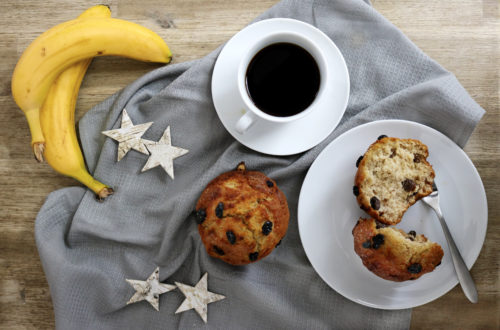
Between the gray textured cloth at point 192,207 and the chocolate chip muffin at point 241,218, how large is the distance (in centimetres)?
13

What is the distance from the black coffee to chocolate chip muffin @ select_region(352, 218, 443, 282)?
1.73 ft

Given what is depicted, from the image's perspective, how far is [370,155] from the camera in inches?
54.6

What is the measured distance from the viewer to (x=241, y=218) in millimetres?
1344

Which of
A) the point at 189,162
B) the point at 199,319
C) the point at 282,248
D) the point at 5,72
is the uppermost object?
the point at 5,72

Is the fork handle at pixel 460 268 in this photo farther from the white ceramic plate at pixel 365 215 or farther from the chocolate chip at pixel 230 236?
the chocolate chip at pixel 230 236

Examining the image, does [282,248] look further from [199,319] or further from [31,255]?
[31,255]

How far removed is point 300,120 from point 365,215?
1.49ft

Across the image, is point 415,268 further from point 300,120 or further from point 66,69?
point 66,69

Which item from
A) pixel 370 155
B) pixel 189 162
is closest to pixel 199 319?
pixel 189 162

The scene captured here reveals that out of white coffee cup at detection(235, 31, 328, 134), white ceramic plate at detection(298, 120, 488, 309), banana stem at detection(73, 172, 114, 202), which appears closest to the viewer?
white coffee cup at detection(235, 31, 328, 134)

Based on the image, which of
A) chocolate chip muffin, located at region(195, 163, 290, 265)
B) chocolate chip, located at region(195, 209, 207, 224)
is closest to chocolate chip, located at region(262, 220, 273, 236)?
chocolate chip muffin, located at region(195, 163, 290, 265)

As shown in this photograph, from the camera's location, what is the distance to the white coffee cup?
1.32 meters

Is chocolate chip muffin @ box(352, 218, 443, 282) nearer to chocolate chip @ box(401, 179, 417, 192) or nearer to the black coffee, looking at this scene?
chocolate chip @ box(401, 179, 417, 192)

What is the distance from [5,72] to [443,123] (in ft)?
6.05
